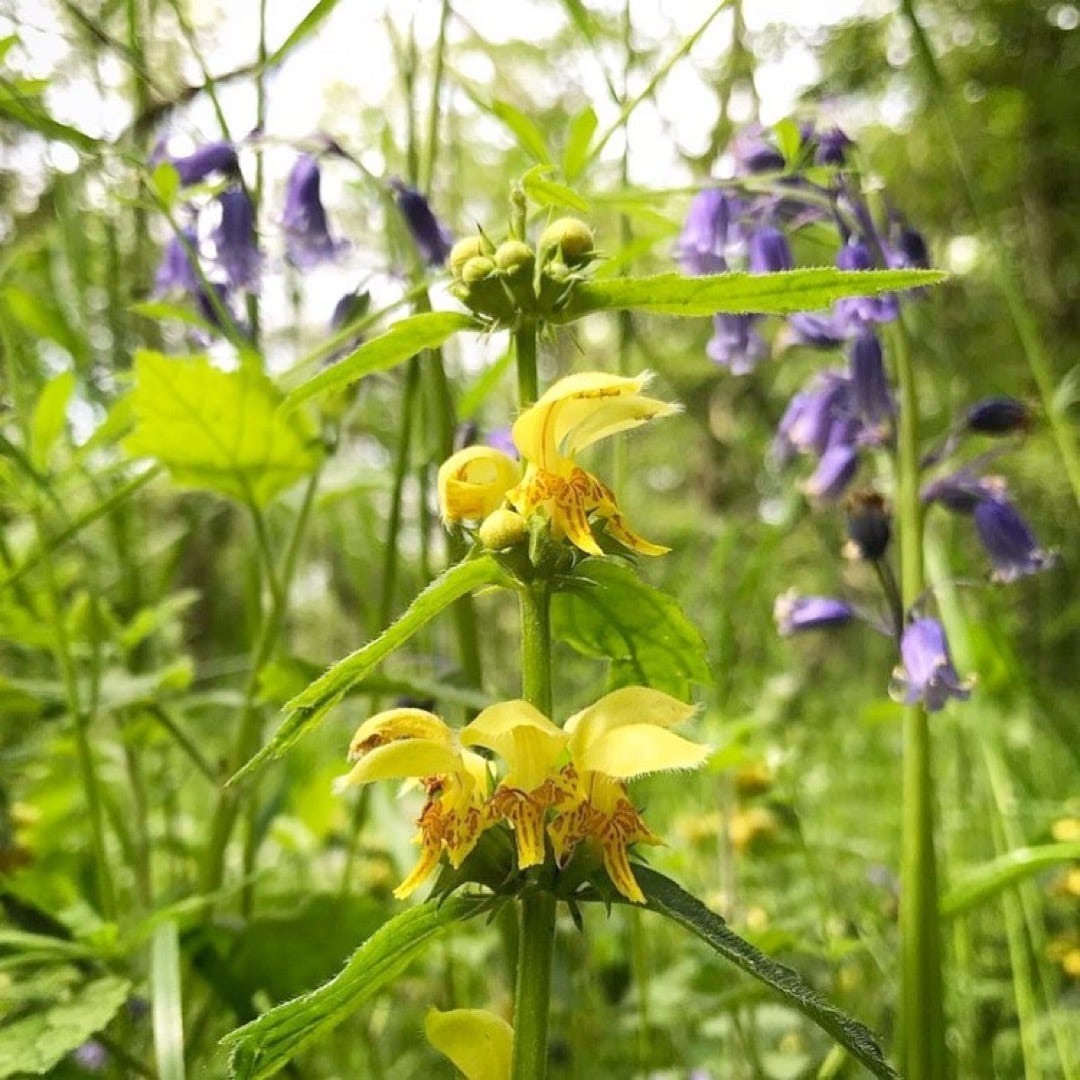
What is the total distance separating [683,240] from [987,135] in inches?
251

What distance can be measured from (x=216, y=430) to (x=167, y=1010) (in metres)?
0.54

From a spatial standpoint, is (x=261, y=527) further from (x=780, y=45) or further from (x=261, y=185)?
(x=780, y=45)

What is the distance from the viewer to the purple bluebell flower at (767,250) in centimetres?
125

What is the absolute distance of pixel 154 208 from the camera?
3.57 feet

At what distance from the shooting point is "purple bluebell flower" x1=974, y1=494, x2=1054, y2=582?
121 centimetres

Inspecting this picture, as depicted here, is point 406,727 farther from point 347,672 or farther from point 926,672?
point 926,672

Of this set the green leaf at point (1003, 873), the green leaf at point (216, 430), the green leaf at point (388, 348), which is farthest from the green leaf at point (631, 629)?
the green leaf at point (216, 430)

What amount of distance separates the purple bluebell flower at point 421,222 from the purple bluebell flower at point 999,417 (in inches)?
24.5

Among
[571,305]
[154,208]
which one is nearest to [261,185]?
[154,208]

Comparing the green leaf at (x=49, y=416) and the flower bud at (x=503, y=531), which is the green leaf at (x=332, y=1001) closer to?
the flower bud at (x=503, y=531)

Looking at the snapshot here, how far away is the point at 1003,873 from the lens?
90 cm

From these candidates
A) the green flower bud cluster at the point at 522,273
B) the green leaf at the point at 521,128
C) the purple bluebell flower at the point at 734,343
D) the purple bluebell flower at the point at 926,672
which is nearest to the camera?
the green flower bud cluster at the point at 522,273

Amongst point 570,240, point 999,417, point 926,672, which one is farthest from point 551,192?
point 999,417

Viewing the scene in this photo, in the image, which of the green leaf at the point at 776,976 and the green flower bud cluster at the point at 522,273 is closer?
the green leaf at the point at 776,976
